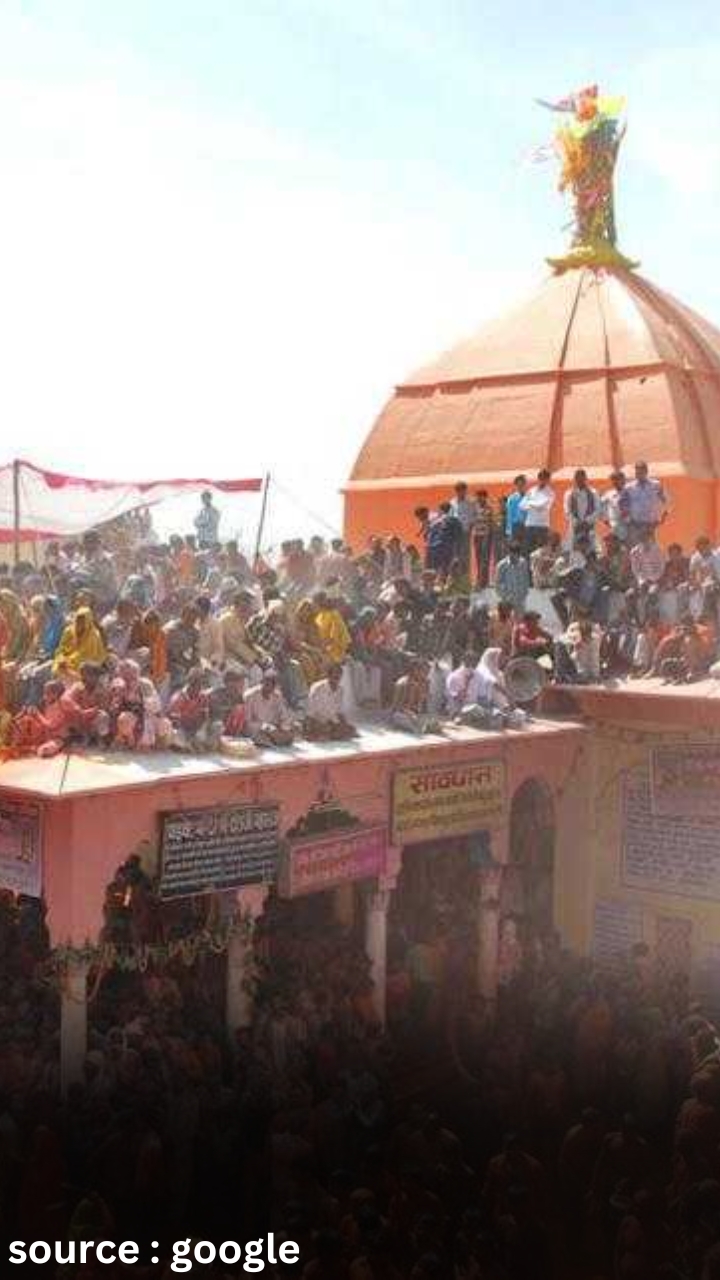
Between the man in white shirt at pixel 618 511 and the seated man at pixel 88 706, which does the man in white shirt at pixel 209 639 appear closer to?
the seated man at pixel 88 706

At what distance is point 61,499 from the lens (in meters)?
17.7

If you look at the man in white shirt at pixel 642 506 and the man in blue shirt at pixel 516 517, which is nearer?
the man in white shirt at pixel 642 506

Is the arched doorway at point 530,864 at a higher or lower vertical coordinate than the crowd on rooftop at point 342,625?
lower

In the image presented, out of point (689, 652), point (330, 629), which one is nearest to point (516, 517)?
point (689, 652)

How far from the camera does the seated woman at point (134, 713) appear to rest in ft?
35.3

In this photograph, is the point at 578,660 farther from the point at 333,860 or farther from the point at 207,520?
the point at 207,520

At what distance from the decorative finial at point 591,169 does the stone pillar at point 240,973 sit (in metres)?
12.7

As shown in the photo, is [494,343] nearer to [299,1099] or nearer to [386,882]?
[386,882]

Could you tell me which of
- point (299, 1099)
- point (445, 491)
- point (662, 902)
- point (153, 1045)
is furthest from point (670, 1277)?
point (445, 491)

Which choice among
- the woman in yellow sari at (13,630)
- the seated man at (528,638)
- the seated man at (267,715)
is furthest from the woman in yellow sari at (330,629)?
→ the woman in yellow sari at (13,630)

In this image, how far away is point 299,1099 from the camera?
10156 mm

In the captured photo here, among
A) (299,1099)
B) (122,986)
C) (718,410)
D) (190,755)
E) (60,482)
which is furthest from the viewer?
(718,410)

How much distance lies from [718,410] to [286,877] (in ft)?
A: 33.6

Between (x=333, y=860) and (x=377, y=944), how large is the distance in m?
1.14
